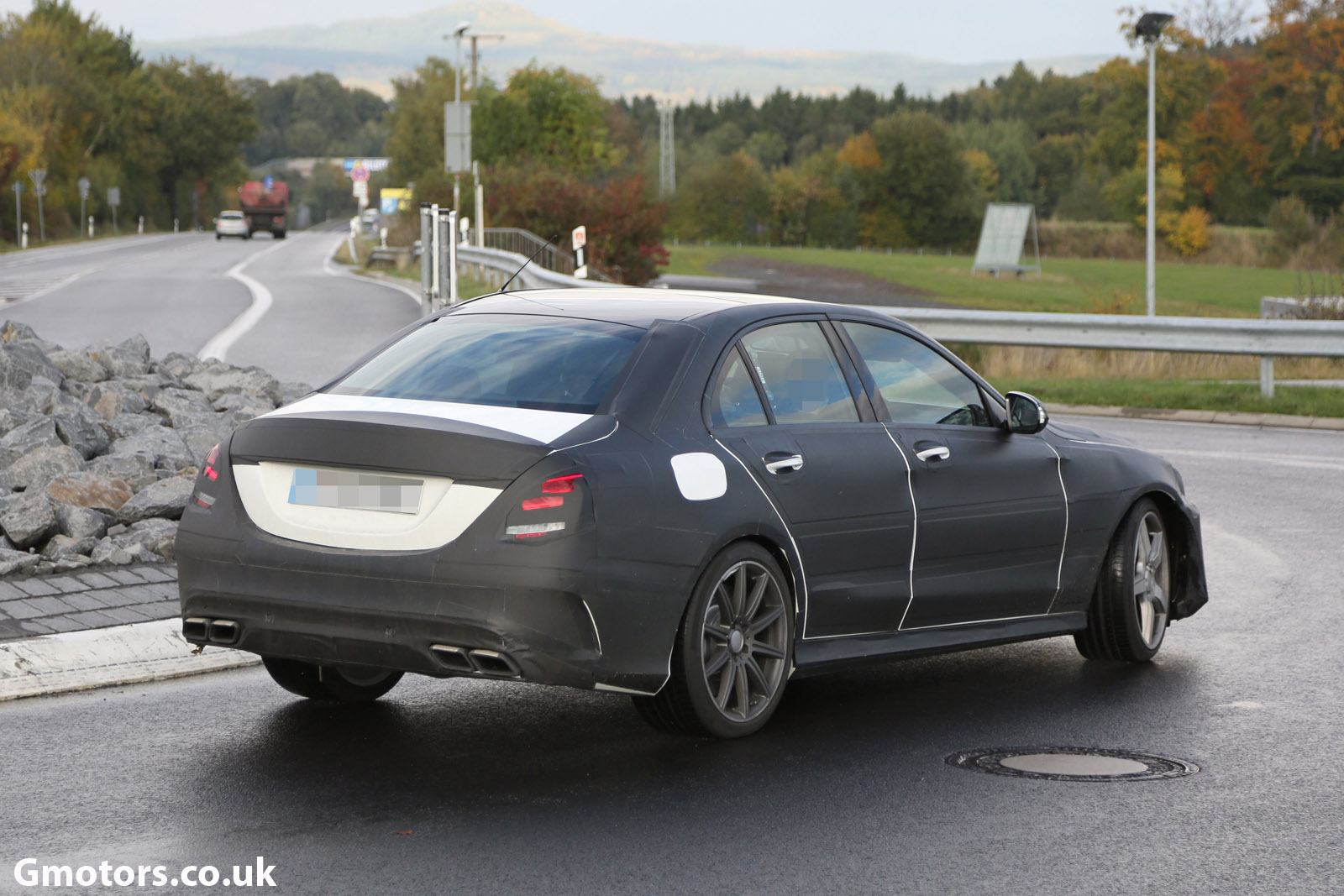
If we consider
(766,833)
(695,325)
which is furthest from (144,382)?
(766,833)

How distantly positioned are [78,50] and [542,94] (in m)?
54.5

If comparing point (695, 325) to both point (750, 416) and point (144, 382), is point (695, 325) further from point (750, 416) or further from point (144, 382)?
point (144, 382)

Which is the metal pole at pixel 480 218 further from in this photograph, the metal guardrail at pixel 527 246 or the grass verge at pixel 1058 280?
the grass verge at pixel 1058 280

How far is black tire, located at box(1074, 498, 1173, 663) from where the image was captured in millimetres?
7445

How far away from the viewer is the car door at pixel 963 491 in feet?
21.7

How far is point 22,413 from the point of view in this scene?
1077cm

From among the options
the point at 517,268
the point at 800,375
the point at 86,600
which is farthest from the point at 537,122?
the point at 800,375

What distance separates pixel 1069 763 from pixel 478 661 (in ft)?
6.53

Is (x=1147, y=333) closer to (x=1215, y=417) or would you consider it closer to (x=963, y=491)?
(x=1215, y=417)

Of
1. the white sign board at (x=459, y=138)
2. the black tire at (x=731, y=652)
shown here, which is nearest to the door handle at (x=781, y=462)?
the black tire at (x=731, y=652)

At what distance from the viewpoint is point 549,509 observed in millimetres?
5332

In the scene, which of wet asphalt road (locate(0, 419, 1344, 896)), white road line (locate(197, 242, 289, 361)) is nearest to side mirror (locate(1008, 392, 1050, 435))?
wet asphalt road (locate(0, 419, 1344, 896))

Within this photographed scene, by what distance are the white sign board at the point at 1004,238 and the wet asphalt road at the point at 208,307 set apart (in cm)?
2948

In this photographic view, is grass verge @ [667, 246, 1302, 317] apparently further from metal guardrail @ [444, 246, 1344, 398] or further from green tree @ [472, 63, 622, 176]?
metal guardrail @ [444, 246, 1344, 398]
